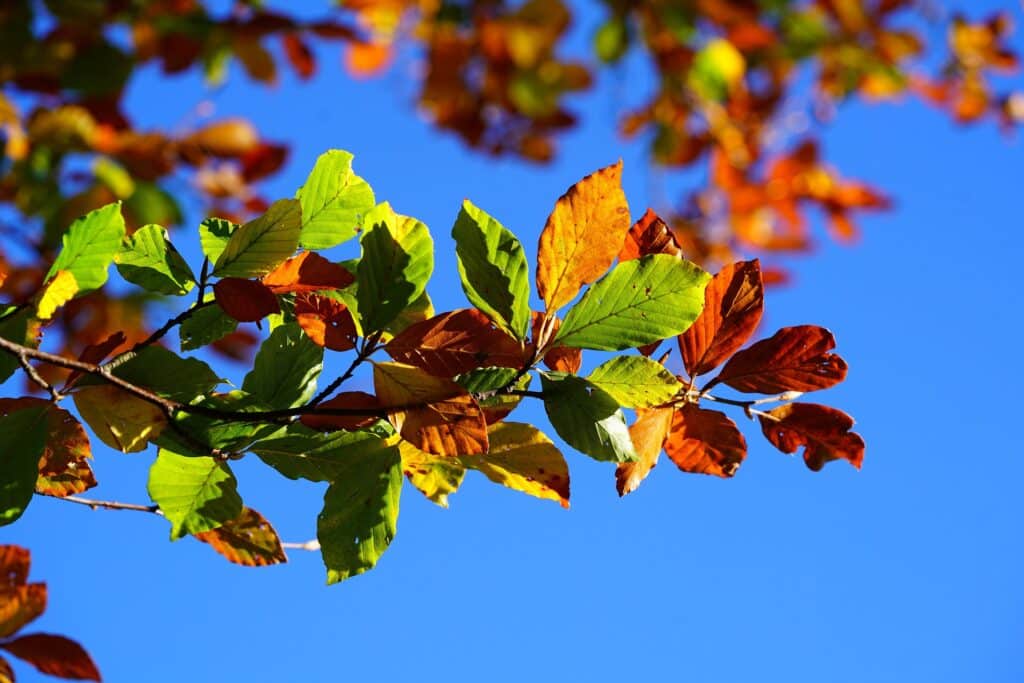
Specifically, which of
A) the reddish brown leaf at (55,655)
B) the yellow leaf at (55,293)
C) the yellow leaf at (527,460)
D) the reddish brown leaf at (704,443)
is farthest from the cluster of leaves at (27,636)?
the reddish brown leaf at (704,443)

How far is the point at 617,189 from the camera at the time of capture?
1.45 feet

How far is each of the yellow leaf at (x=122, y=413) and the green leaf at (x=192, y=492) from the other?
0.02 metres

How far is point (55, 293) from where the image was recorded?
0.44 metres

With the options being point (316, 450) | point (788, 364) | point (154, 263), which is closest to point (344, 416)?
point (316, 450)

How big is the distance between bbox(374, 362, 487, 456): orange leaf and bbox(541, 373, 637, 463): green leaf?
4cm

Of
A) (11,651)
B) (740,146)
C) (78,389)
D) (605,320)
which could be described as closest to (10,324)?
(78,389)

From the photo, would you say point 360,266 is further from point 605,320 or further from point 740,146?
point 740,146

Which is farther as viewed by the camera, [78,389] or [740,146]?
[740,146]

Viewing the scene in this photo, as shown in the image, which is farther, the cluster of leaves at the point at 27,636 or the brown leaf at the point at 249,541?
the brown leaf at the point at 249,541

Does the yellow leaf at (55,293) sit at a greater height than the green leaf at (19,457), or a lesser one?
greater

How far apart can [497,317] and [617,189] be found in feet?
0.29

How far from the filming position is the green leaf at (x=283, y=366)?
48 cm

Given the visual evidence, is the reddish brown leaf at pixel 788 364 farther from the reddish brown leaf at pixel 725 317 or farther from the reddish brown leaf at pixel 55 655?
the reddish brown leaf at pixel 55 655

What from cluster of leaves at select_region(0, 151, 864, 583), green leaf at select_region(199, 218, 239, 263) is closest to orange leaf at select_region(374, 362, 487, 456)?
cluster of leaves at select_region(0, 151, 864, 583)
